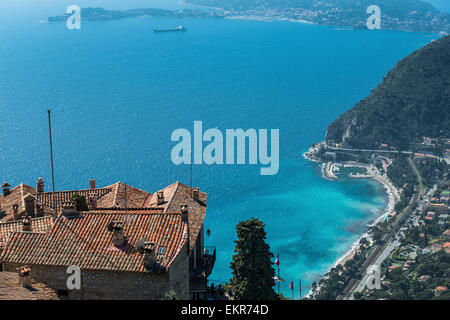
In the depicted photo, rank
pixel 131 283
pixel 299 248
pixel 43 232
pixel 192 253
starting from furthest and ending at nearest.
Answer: pixel 299 248
pixel 192 253
pixel 43 232
pixel 131 283

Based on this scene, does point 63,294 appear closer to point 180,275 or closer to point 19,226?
point 180,275

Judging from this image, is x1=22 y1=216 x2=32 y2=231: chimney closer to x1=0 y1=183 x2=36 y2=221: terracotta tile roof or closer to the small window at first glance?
the small window

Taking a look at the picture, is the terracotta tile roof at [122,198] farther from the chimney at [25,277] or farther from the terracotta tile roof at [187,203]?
the chimney at [25,277]

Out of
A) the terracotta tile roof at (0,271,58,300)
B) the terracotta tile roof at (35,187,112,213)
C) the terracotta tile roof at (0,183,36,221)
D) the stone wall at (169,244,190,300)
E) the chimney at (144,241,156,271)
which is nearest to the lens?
the terracotta tile roof at (0,271,58,300)

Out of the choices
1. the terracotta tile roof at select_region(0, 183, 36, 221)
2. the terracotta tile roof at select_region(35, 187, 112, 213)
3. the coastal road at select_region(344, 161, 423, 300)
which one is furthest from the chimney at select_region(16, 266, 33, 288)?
the coastal road at select_region(344, 161, 423, 300)
